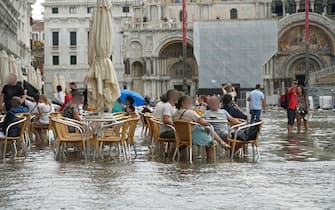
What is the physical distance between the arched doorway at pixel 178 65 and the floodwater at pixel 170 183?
53284 mm

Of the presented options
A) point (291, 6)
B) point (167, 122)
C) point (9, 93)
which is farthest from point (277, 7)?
point (167, 122)

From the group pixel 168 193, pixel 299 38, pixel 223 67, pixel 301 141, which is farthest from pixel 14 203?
pixel 299 38

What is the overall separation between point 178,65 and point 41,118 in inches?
2033

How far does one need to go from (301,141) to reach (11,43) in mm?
37294

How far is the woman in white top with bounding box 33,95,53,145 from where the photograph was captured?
17047mm

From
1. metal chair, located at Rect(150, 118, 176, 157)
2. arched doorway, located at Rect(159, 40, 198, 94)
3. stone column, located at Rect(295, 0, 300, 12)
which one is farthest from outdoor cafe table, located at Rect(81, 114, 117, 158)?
stone column, located at Rect(295, 0, 300, 12)

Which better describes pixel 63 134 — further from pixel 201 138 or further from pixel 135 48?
pixel 135 48

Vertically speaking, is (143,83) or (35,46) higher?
(35,46)

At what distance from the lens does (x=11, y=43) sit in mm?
51625

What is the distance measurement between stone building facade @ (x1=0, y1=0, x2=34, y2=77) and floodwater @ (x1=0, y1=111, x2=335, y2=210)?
25311 mm

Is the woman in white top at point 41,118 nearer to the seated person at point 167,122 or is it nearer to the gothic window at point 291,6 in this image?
the seated person at point 167,122

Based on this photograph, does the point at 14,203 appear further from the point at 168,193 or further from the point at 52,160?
the point at 52,160

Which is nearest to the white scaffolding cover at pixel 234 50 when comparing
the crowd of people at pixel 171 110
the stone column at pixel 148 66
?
the stone column at pixel 148 66

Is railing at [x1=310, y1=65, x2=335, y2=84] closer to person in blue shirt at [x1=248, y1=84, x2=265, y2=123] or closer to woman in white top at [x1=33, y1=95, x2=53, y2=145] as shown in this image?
person in blue shirt at [x1=248, y1=84, x2=265, y2=123]
